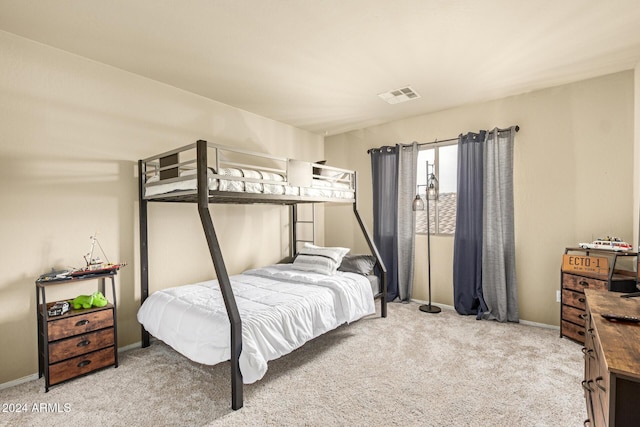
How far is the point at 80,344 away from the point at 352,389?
2.11 meters

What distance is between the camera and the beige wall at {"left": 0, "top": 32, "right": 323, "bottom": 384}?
2.34 m

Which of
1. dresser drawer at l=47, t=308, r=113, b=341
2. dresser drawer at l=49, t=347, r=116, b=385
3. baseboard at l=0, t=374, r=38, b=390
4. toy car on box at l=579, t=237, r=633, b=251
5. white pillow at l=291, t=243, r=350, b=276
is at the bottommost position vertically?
baseboard at l=0, t=374, r=38, b=390

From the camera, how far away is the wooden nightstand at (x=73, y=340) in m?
2.23

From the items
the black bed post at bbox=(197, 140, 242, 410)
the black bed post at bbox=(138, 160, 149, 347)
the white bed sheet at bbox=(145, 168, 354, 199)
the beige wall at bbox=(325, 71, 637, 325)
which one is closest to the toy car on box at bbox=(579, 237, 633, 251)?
the beige wall at bbox=(325, 71, 637, 325)

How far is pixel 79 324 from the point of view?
93.0 inches

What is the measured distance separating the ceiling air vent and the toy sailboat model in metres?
3.18

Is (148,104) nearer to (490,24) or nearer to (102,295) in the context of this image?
(102,295)

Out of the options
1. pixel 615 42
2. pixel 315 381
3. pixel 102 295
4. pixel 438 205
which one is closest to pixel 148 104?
pixel 102 295

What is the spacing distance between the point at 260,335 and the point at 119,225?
1.80 m

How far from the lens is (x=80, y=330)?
2.37 m

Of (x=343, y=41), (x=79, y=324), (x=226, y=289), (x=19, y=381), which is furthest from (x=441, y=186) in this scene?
(x=19, y=381)

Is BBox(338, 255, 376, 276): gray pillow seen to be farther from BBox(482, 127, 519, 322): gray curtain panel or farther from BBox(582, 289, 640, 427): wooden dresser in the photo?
BBox(582, 289, 640, 427): wooden dresser

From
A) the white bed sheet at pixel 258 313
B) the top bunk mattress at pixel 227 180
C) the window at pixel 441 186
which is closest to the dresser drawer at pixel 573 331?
the window at pixel 441 186

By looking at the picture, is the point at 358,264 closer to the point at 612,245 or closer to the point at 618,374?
the point at 612,245
